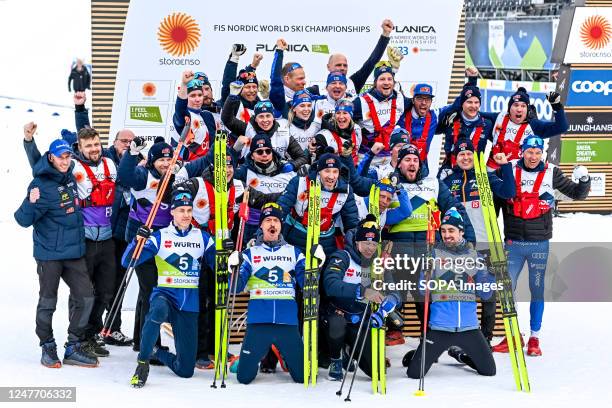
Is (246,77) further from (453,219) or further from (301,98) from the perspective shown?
(453,219)

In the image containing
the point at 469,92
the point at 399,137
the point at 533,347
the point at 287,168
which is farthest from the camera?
the point at 469,92

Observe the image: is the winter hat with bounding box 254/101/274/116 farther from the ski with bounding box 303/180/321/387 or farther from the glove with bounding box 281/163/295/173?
the ski with bounding box 303/180/321/387

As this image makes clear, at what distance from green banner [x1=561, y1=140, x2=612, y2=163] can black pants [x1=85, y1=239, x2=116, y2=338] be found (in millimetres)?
9689

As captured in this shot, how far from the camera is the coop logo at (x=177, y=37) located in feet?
37.4

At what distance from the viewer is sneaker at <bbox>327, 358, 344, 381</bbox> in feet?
28.1

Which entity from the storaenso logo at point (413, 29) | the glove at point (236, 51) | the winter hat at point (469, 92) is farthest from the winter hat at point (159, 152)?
the storaenso logo at point (413, 29)

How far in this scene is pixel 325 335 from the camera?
8758mm

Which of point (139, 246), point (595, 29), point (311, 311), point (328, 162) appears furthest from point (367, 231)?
point (595, 29)

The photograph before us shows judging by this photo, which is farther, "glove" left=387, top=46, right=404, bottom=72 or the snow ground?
"glove" left=387, top=46, right=404, bottom=72

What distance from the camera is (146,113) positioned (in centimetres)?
1143

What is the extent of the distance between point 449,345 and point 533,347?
1.27 metres

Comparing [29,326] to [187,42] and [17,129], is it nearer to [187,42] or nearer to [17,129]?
[187,42]

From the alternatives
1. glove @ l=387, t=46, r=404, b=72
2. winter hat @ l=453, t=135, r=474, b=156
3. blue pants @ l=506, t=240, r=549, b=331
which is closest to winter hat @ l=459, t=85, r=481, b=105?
winter hat @ l=453, t=135, r=474, b=156

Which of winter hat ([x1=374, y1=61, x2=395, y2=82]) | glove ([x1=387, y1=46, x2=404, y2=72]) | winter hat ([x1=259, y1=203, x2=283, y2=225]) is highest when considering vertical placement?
glove ([x1=387, y1=46, x2=404, y2=72])
